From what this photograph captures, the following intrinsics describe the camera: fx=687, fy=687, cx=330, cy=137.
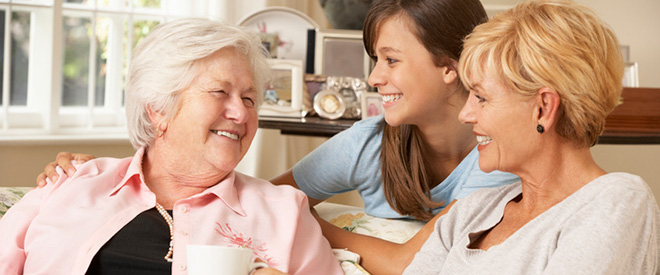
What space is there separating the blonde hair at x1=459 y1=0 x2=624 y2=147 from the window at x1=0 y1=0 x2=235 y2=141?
8.98 feet

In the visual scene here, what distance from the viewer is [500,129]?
1.27 m

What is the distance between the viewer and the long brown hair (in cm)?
178

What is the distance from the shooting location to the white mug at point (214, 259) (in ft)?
3.62

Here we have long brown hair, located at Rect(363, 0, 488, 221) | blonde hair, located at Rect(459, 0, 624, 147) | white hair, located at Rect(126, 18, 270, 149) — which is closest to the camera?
blonde hair, located at Rect(459, 0, 624, 147)

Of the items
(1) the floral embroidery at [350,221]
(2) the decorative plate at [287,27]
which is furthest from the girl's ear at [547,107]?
(2) the decorative plate at [287,27]

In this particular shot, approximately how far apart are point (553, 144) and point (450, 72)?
2.01 ft

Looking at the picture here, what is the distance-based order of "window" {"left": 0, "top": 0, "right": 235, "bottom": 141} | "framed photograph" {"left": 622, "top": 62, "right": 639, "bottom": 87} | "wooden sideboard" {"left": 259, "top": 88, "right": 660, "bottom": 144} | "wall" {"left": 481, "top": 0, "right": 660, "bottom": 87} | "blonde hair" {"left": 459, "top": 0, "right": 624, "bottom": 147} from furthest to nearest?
"wall" {"left": 481, "top": 0, "right": 660, "bottom": 87} < "window" {"left": 0, "top": 0, "right": 235, "bottom": 141} < "framed photograph" {"left": 622, "top": 62, "right": 639, "bottom": 87} < "wooden sideboard" {"left": 259, "top": 88, "right": 660, "bottom": 144} < "blonde hair" {"left": 459, "top": 0, "right": 624, "bottom": 147}

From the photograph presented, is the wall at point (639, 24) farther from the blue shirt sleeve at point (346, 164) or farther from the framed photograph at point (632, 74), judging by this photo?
the blue shirt sleeve at point (346, 164)

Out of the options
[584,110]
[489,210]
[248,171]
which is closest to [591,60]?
[584,110]

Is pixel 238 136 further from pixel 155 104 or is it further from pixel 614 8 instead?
pixel 614 8

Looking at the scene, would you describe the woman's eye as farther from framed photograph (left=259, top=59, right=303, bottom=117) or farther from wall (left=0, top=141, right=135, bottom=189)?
wall (left=0, top=141, right=135, bottom=189)

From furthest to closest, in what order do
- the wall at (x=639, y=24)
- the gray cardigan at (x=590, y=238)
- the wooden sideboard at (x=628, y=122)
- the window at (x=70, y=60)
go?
the wall at (x=639, y=24) < the window at (x=70, y=60) < the wooden sideboard at (x=628, y=122) < the gray cardigan at (x=590, y=238)

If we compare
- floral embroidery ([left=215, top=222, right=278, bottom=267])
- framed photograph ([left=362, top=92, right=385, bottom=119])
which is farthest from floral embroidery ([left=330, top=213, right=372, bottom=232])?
framed photograph ([left=362, top=92, right=385, bottom=119])

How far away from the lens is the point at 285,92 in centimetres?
325
